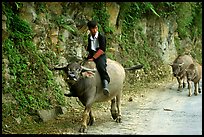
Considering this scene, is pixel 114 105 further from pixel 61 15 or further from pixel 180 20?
pixel 180 20

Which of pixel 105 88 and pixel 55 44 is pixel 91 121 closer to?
pixel 105 88

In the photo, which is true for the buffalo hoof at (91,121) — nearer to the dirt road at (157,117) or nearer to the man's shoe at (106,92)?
the dirt road at (157,117)

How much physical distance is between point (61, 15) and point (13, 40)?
244cm

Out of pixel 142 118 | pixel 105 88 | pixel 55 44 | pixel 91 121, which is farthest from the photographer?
pixel 55 44

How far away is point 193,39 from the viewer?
2728 centimetres

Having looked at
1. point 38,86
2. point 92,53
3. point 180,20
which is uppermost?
point 180,20

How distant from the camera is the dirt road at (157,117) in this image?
29.1 ft

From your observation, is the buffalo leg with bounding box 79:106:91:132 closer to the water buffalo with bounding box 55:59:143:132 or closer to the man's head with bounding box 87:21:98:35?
the water buffalo with bounding box 55:59:143:132

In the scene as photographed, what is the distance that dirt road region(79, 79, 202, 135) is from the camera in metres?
8.87

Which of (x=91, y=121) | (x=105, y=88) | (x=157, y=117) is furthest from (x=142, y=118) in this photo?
(x=105, y=88)

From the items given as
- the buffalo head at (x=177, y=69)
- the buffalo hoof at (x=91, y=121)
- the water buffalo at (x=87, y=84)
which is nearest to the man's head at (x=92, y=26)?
the water buffalo at (x=87, y=84)

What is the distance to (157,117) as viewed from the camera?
1043 cm

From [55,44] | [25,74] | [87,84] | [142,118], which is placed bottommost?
[142,118]

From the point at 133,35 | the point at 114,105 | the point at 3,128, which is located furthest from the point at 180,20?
the point at 3,128
